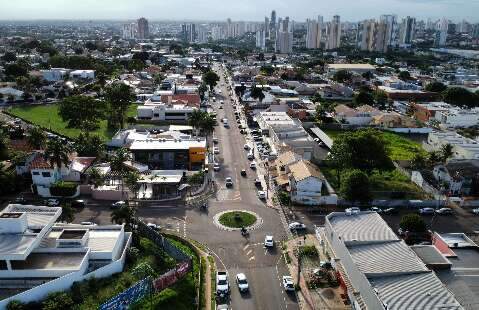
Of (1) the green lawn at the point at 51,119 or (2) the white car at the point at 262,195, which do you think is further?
(1) the green lawn at the point at 51,119

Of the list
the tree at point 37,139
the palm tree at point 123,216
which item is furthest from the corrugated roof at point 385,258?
the tree at point 37,139

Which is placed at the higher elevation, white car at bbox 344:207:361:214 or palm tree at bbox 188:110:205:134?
palm tree at bbox 188:110:205:134

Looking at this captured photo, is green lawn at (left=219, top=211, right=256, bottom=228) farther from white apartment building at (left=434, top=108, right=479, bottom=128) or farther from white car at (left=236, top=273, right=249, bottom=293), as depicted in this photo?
white apartment building at (left=434, top=108, right=479, bottom=128)

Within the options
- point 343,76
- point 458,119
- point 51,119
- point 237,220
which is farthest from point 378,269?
point 343,76

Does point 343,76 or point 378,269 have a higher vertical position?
point 343,76

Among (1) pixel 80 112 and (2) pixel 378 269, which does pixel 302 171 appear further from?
(1) pixel 80 112

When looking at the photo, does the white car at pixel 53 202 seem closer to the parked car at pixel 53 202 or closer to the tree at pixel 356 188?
the parked car at pixel 53 202

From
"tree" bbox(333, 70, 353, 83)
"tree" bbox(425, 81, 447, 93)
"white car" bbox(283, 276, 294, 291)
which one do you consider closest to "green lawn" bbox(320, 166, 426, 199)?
"white car" bbox(283, 276, 294, 291)
